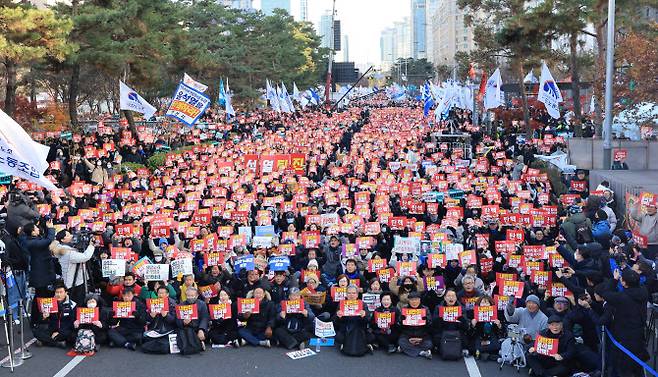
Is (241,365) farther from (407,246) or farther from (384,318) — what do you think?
(407,246)

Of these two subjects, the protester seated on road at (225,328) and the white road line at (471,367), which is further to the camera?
the protester seated on road at (225,328)

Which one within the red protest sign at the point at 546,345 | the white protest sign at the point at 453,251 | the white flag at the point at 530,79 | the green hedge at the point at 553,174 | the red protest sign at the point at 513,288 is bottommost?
the red protest sign at the point at 546,345

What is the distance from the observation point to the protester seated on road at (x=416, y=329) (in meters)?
9.05

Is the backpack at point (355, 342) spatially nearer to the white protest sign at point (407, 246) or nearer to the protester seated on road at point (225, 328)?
the protester seated on road at point (225, 328)

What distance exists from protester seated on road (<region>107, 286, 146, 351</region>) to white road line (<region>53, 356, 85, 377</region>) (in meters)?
0.48

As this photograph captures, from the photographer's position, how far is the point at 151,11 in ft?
95.8

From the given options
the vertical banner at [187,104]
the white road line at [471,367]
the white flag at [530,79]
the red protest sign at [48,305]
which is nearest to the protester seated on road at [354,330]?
→ the white road line at [471,367]

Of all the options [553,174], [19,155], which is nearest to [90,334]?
[19,155]

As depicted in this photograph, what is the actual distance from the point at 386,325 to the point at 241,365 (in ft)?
6.05

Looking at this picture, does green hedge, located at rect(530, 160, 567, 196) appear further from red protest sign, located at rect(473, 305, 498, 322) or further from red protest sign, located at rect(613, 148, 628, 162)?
red protest sign, located at rect(473, 305, 498, 322)

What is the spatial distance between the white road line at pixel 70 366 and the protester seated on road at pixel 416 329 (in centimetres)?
395

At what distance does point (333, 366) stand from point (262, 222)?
217 inches

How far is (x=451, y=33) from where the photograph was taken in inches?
5930

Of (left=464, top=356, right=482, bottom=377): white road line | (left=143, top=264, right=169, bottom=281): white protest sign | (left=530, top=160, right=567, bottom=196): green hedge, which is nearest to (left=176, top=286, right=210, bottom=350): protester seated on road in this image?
(left=143, top=264, right=169, bottom=281): white protest sign
